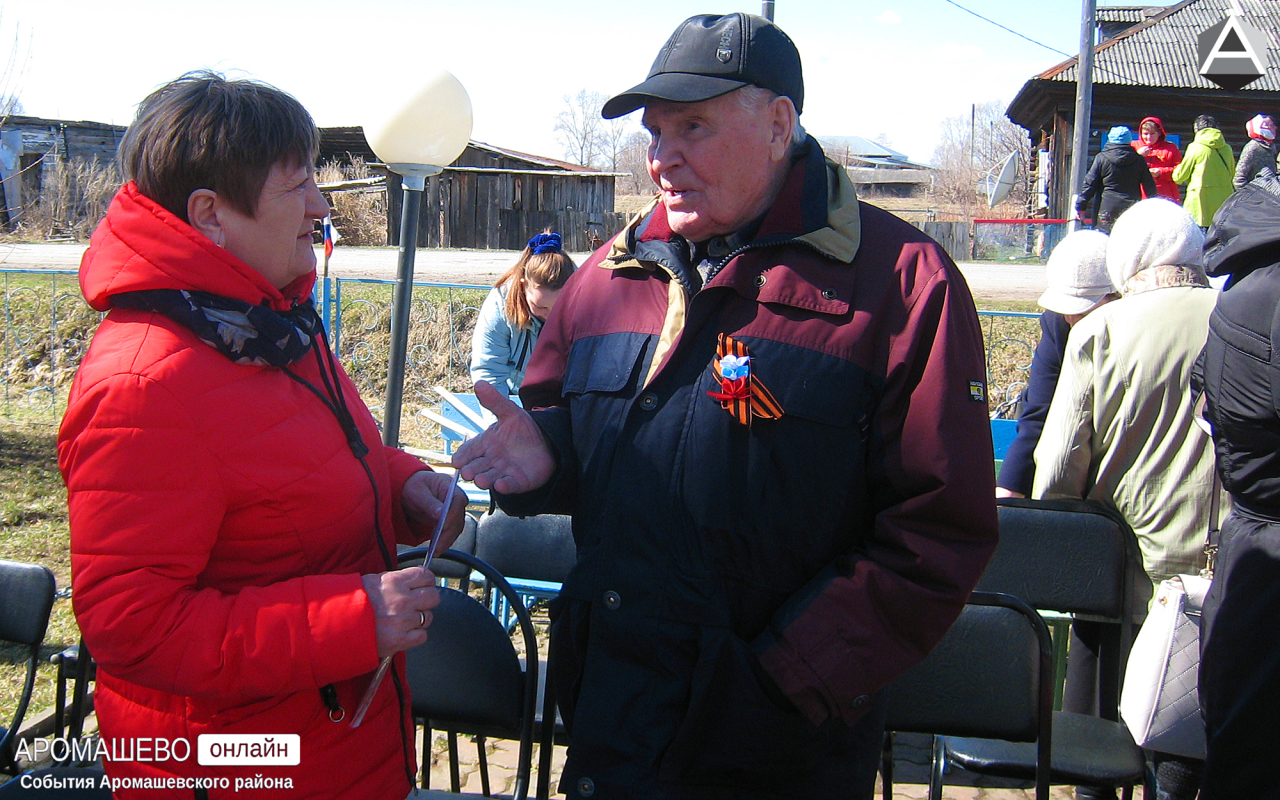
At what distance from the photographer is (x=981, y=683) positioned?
2211mm

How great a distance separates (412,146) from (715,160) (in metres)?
2.85

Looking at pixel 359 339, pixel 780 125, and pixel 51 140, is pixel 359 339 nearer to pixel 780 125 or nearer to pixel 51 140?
pixel 780 125

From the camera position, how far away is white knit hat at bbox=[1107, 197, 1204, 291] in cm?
271

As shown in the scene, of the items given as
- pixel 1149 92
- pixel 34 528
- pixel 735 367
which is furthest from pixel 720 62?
pixel 1149 92

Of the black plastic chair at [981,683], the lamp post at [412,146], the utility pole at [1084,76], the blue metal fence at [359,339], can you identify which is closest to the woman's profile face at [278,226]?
the black plastic chair at [981,683]

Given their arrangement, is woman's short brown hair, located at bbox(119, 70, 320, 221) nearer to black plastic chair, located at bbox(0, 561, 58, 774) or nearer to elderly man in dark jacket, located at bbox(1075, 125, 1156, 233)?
black plastic chair, located at bbox(0, 561, 58, 774)

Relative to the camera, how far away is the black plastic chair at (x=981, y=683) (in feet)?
7.16

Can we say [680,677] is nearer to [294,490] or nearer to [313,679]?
[313,679]

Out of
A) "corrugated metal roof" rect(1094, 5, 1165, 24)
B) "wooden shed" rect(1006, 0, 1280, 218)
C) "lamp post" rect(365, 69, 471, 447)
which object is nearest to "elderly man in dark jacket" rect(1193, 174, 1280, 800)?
"lamp post" rect(365, 69, 471, 447)

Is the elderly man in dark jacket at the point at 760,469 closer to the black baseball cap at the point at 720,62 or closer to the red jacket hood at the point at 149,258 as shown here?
the black baseball cap at the point at 720,62

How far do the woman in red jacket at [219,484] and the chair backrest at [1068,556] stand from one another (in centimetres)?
196

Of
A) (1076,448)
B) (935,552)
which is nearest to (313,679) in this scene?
(935,552)

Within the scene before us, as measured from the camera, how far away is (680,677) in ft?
5.13

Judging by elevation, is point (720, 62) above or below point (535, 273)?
above
